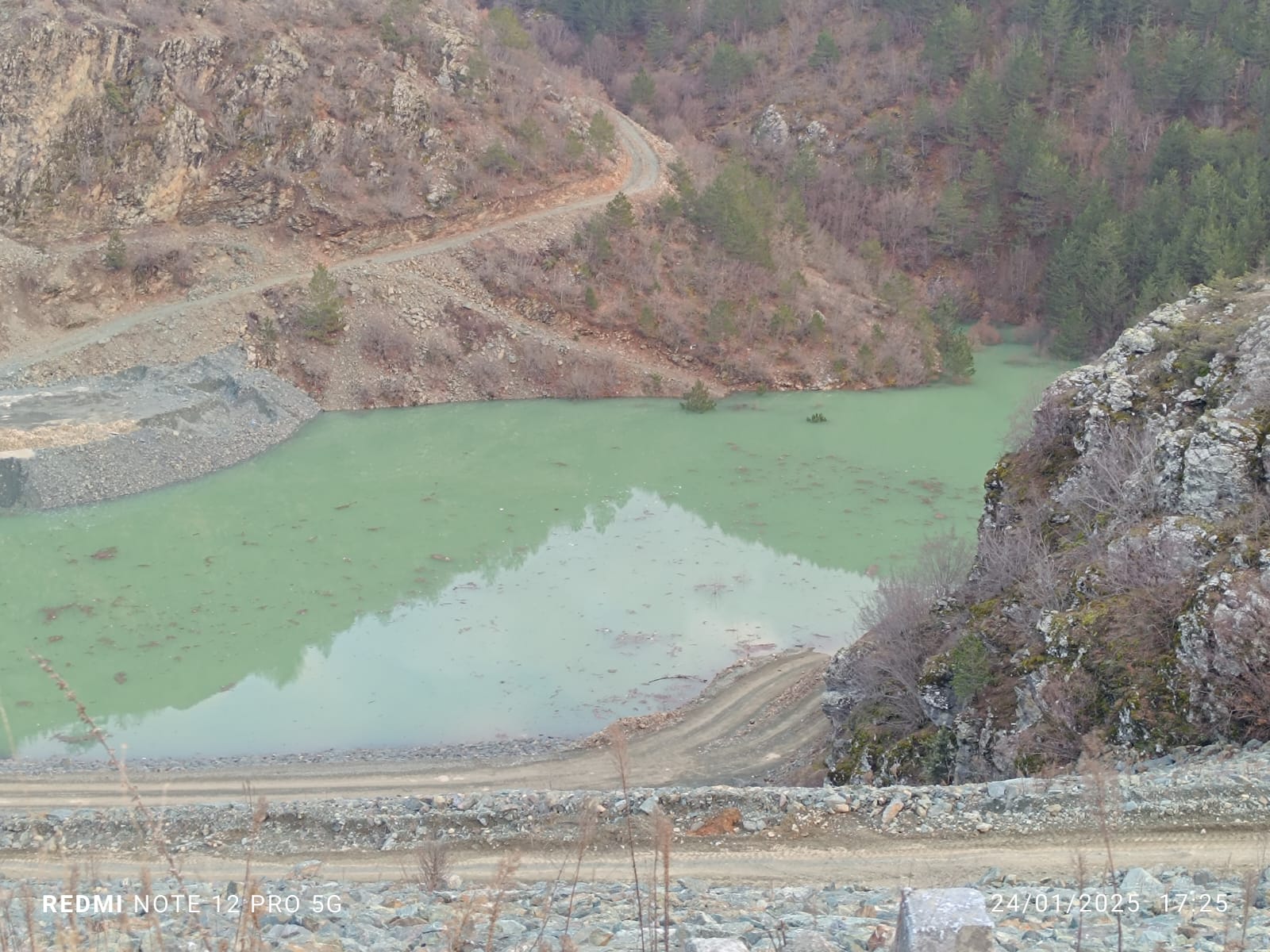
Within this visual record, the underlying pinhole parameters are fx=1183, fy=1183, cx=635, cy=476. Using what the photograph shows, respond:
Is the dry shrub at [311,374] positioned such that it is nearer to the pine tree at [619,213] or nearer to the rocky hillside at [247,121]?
the rocky hillside at [247,121]

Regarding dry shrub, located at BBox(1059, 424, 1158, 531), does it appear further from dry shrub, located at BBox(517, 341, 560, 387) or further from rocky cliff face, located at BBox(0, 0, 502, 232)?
rocky cliff face, located at BBox(0, 0, 502, 232)

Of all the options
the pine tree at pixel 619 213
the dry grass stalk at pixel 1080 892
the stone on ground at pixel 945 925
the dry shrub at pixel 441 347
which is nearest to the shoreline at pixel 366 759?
the dry grass stalk at pixel 1080 892

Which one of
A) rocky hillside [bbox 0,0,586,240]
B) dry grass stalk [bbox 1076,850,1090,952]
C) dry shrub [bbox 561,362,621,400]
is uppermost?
rocky hillside [bbox 0,0,586,240]

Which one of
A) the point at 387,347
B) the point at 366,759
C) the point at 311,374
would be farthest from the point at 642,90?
the point at 366,759

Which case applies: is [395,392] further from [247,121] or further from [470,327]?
[247,121]

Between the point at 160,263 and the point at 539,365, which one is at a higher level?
the point at 160,263

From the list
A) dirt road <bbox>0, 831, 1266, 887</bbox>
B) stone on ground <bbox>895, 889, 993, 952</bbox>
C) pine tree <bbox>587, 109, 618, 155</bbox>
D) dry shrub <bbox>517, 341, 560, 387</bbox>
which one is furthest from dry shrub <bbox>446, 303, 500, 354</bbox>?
stone on ground <bbox>895, 889, 993, 952</bbox>
